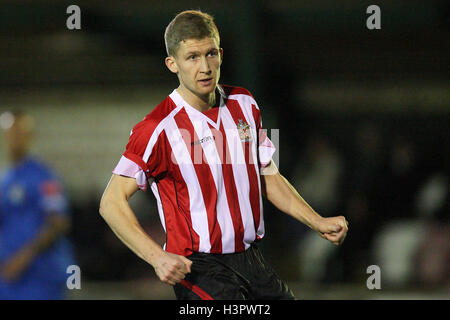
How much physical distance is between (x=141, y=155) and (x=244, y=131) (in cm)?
47

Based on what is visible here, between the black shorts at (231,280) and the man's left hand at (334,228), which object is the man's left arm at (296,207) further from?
the black shorts at (231,280)

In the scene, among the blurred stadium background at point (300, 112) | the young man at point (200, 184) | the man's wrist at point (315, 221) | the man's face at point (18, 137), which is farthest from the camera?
the blurred stadium background at point (300, 112)

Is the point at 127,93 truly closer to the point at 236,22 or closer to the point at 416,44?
the point at 236,22

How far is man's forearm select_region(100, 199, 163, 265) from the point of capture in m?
2.50

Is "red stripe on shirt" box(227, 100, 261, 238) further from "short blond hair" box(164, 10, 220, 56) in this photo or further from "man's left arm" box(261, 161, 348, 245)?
"short blond hair" box(164, 10, 220, 56)

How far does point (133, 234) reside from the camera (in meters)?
2.54

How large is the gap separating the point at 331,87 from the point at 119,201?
378 centimetres

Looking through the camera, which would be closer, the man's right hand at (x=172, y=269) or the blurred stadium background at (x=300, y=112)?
the man's right hand at (x=172, y=269)

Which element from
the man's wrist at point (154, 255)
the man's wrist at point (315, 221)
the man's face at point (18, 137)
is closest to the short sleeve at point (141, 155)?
the man's wrist at point (154, 255)

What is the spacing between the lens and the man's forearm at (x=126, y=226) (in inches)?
98.3

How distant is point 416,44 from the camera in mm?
5949

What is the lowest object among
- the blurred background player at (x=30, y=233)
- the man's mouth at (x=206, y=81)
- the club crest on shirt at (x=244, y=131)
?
the blurred background player at (x=30, y=233)

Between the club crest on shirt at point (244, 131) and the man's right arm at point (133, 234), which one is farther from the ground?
the club crest on shirt at point (244, 131)

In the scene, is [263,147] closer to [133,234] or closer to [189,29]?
[189,29]
